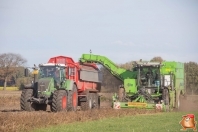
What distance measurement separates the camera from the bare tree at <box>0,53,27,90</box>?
73188 mm

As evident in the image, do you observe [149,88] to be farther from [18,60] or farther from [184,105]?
[18,60]

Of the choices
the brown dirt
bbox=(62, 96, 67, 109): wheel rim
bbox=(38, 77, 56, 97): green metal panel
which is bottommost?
the brown dirt

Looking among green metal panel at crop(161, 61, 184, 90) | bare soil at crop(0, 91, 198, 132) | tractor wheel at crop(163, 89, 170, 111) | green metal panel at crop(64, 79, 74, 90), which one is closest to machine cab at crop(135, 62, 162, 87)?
green metal panel at crop(161, 61, 184, 90)

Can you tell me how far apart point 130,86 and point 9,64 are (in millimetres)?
48269

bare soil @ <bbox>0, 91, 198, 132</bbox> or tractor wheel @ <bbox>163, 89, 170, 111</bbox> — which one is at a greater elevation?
tractor wheel @ <bbox>163, 89, 170, 111</bbox>

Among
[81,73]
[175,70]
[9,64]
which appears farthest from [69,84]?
[9,64]

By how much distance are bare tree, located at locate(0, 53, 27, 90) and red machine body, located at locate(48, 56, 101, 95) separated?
45142 millimetres

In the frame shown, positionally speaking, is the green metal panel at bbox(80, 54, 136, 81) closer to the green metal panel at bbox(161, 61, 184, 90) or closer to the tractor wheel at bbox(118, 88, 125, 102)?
the green metal panel at bbox(161, 61, 184, 90)

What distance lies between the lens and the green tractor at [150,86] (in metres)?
26.6

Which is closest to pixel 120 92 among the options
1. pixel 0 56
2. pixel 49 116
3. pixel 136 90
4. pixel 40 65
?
pixel 136 90

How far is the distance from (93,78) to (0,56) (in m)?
45.2

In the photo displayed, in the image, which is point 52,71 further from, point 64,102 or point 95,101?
point 95,101

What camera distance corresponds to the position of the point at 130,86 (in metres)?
28.2

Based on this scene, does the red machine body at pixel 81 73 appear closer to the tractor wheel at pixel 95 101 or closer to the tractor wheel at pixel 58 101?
the tractor wheel at pixel 95 101
